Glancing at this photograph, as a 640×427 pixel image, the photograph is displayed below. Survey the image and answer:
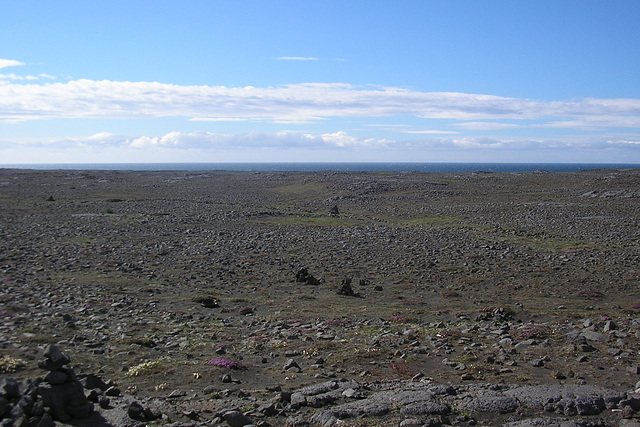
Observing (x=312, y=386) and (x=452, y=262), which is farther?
(x=452, y=262)

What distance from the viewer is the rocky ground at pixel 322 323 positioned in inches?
401

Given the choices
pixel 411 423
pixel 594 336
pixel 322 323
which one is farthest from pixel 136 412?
pixel 594 336

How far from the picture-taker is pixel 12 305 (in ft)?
57.7

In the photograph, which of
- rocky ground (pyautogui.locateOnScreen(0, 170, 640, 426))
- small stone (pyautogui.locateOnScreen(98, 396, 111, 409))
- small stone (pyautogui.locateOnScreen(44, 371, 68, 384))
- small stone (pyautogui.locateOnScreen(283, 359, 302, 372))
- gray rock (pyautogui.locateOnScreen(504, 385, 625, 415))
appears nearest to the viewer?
small stone (pyautogui.locateOnScreen(44, 371, 68, 384))

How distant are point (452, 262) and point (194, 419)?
20.6 meters

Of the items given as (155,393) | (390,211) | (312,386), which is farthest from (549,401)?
(390,211)

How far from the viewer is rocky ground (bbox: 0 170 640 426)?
10180 millimetres

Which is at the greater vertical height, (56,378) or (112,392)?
(56,378)

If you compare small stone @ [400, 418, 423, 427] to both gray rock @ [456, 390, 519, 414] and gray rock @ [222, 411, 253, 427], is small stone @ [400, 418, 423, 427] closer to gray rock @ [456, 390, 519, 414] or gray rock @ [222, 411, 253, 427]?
gray rock @ [456, 390, 519, 414]

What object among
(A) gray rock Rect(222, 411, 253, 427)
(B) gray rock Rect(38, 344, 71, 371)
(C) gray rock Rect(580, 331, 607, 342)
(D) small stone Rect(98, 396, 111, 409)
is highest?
(B) gray rock Rect(38, 344, 71, 371)

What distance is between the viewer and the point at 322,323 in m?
17.1

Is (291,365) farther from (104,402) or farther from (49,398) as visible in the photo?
(49,398)

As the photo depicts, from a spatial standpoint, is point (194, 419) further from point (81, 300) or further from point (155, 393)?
point (81, 300)

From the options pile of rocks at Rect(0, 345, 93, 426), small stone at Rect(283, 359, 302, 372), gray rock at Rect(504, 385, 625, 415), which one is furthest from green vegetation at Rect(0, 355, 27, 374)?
gray rock at Rect(504, 385, 625, 415)
